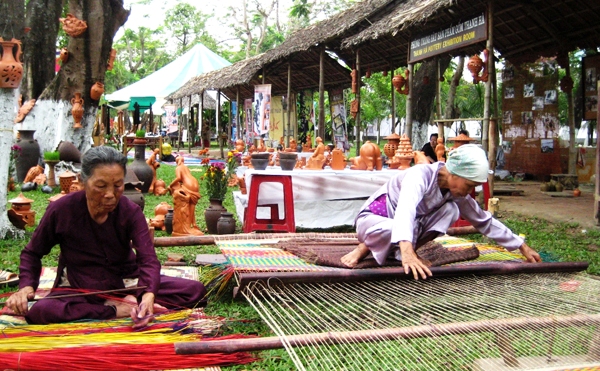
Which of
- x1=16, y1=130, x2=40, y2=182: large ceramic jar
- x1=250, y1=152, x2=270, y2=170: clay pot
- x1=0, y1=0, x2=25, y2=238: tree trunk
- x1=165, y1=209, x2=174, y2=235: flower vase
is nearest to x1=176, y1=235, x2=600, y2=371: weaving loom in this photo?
x1=165, y1=209, x2=174, y2=235: flower vase

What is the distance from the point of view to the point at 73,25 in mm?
10281

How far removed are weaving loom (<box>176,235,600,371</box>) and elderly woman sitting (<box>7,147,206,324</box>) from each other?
521 millimetres

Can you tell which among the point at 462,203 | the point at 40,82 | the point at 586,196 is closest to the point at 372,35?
the point at 586,196

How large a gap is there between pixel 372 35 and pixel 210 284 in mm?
6066

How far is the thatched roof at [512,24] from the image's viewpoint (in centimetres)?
777

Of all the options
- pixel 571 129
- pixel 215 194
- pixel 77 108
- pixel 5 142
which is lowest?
pixel 215 194

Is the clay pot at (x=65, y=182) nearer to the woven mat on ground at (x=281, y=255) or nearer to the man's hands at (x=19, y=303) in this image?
the woven mat on ground at (x=281, y=255)

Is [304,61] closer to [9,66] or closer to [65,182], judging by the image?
[65,182]

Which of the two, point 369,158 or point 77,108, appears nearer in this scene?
point 369,158

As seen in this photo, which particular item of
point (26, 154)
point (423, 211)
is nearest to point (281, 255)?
point (423, 211)

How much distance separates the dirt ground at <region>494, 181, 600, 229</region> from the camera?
7.27 m

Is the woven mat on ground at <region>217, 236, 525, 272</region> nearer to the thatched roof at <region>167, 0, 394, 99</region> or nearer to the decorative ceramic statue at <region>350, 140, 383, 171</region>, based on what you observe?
the decorative ceramic statue at <region>350, 140, 383, 171</region>

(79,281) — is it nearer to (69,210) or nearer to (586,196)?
(69,210)

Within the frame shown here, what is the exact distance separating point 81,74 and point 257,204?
6.12m
